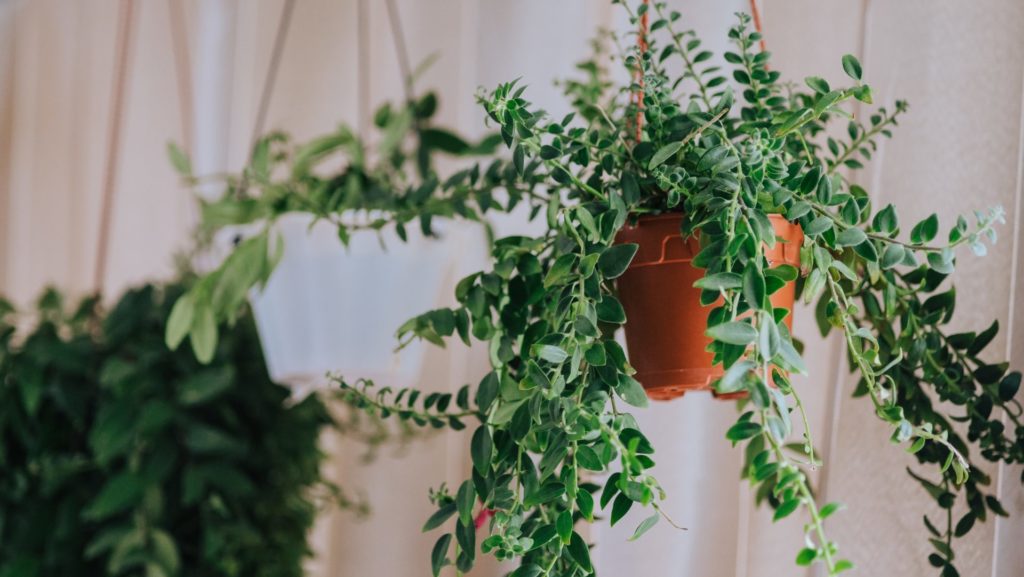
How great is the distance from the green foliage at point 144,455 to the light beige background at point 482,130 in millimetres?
153

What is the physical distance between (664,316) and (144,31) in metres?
1.59

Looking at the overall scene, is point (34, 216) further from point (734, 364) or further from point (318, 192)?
point (734, 364)

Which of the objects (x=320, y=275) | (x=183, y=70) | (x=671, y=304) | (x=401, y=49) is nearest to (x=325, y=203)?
(x=320, y=275)

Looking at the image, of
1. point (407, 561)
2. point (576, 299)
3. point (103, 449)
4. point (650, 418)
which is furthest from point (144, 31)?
point (576, 299)

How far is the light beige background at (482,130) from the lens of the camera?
847mm

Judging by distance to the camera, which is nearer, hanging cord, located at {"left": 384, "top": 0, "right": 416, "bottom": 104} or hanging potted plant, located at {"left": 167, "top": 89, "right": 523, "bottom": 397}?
hanging potted plant, located at {"left": 167, "top": 89, "right": 523, "bottom": 397}

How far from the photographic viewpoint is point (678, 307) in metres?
0.70

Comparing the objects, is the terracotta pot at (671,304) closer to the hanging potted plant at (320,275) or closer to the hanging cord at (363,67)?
the hanging potted plant at (320,275)

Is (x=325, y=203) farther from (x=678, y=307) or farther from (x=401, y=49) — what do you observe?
(x=678, y=307)

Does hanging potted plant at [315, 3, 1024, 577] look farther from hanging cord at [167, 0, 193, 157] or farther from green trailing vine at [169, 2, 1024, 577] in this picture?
hanging cord at [167, 0, 193, 157]

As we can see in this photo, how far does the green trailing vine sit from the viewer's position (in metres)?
0.59

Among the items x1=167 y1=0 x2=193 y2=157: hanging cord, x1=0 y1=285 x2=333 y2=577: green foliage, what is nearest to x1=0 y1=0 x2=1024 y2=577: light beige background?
x1=167 y1=0 x2=193 y2=157: hanging cord

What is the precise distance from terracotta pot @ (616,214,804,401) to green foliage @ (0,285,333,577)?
670 millimetres

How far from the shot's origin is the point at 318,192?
1.10 metres
